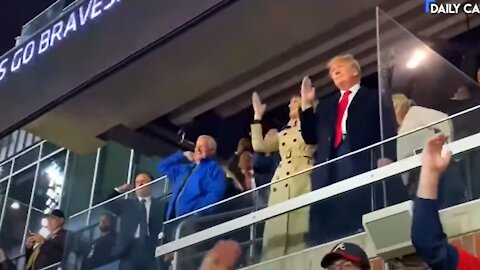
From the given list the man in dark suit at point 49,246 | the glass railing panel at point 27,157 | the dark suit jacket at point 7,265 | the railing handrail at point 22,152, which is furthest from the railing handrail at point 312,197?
the railing handrail at point 22,152

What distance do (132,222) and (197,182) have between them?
37 cm

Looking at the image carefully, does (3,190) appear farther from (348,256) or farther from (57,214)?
(348,256)

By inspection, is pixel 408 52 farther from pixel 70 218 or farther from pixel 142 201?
pixel 70 218

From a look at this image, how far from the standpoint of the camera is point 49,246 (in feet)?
16.8

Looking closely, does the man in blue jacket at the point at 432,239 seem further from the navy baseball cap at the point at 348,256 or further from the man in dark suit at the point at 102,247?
the man in dark suit at the point at 102,247

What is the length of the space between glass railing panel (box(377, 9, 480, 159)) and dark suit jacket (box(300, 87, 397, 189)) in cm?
4

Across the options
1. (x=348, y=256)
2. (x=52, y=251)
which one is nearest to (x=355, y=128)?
(x=348, y=256)

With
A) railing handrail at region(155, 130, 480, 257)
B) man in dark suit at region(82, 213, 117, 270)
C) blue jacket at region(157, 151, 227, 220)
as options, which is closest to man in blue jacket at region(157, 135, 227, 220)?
blue jacket at region(157, 151, 227, 220)

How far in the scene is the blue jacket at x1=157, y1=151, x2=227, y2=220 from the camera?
4.40 m

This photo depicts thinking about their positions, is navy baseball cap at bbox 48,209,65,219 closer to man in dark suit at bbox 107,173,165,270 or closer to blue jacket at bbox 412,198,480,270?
man in dark suit at bbox 107,173,165,270

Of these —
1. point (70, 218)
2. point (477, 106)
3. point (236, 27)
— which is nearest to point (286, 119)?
point (236, 27)

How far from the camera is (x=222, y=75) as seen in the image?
20.5ft

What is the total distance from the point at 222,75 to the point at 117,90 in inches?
29.0

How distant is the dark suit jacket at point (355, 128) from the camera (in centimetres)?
362
